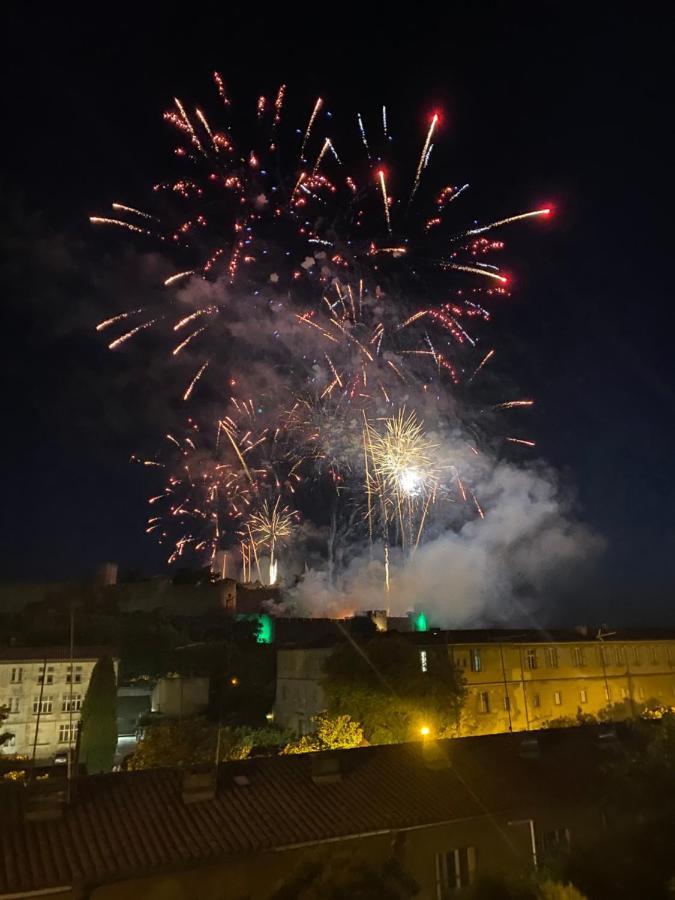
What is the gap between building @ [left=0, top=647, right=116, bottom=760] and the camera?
34375mm

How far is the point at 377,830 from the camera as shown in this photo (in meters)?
12.1

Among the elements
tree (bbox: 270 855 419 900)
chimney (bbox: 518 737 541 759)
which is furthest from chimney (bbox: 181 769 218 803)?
chimney (bbox: 518 737 541 759)

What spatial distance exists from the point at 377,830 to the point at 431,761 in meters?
3.35

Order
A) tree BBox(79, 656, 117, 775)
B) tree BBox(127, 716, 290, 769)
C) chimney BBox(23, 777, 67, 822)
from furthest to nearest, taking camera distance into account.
→ tree BBox(79, 656, 117, 775)
tree BBox(127, 716, 290, 769)
chimney BBox(23, 777, 67, 822)

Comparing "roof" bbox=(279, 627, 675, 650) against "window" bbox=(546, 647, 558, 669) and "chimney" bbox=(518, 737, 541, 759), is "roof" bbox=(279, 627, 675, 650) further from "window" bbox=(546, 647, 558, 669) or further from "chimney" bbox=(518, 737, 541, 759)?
"chimney" bbox=(518, 737, 541, 759)

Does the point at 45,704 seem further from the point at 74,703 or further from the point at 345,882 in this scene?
the point at 345,882

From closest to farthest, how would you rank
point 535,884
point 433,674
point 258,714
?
point 535,884 → point 433,674 → point 258,714

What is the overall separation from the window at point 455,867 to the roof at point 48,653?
26.5 meters

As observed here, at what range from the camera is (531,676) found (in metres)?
37.3

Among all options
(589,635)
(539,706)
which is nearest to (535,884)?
(539,706)

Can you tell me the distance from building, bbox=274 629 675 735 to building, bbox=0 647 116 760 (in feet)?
36.6

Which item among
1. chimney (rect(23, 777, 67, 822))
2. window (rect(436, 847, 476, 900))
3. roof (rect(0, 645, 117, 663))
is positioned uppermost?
roof (rect(0, 645, 117, 663))

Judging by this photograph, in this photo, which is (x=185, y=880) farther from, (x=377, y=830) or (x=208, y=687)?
(x=208, y=687)

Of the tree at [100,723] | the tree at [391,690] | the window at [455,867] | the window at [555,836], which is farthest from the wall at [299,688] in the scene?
the window at [455,867]
